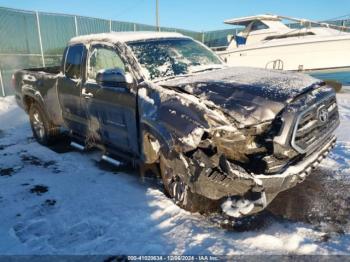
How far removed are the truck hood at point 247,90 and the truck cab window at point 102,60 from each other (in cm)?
98

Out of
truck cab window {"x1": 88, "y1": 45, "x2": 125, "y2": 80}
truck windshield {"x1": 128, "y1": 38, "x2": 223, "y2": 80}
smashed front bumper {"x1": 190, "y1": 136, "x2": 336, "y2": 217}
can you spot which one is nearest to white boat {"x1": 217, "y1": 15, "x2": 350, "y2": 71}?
truck windshield {"x1": 128, "y1": 38, "x2": 223, "y2": 80}

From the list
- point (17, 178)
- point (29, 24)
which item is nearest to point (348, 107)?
point (17, 178)

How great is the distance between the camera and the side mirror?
4.08 metres

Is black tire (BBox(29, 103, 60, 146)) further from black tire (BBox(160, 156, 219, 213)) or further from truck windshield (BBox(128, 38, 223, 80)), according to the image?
black tire (BBox(160, 156, 219, 213))

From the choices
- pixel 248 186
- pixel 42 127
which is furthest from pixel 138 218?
pixel 42 127

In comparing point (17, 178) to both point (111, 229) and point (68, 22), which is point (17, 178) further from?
point (68, 22)

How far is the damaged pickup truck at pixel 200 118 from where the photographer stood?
3.11 meters

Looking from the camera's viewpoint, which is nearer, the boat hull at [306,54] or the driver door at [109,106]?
the driver door at [109,106]

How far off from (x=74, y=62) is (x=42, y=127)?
1.94 metres

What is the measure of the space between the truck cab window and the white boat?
372 inches

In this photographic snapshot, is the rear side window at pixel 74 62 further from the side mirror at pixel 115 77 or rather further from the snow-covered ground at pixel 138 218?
the snow-covered ground at pixel 138 218

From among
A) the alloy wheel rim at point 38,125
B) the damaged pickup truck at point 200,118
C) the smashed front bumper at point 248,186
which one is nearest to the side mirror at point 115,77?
the damaged pickup truck at point 200,118

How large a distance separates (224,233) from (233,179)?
2.11ft

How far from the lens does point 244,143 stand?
3.13m
